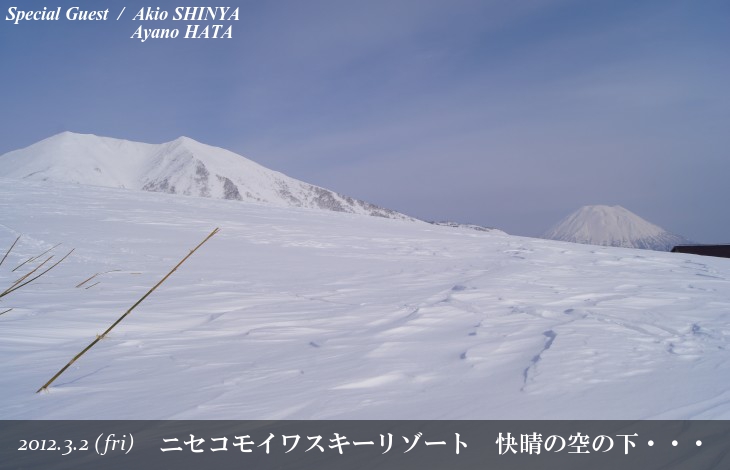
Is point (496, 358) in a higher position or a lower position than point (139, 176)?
lower

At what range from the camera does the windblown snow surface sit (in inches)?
87.0

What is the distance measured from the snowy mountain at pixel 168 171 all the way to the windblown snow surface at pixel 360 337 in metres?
95.3

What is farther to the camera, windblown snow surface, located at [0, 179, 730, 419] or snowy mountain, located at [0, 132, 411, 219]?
snowy mountain, located at [0, 132, 411, 219]

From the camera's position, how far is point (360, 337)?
3.36m

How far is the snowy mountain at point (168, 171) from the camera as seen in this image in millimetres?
105875

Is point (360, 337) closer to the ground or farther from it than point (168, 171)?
closer to the ground

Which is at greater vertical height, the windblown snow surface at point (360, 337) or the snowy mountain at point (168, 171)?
the snowy mountain at point (168, 171)

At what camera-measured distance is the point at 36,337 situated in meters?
3.13

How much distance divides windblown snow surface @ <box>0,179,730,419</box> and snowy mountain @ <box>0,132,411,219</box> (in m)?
95.3

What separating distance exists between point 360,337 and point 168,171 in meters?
128

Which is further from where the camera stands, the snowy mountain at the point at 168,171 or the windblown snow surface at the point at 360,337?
the snowy mountain at the point at 168,171

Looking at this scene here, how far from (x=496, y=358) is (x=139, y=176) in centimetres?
13001
